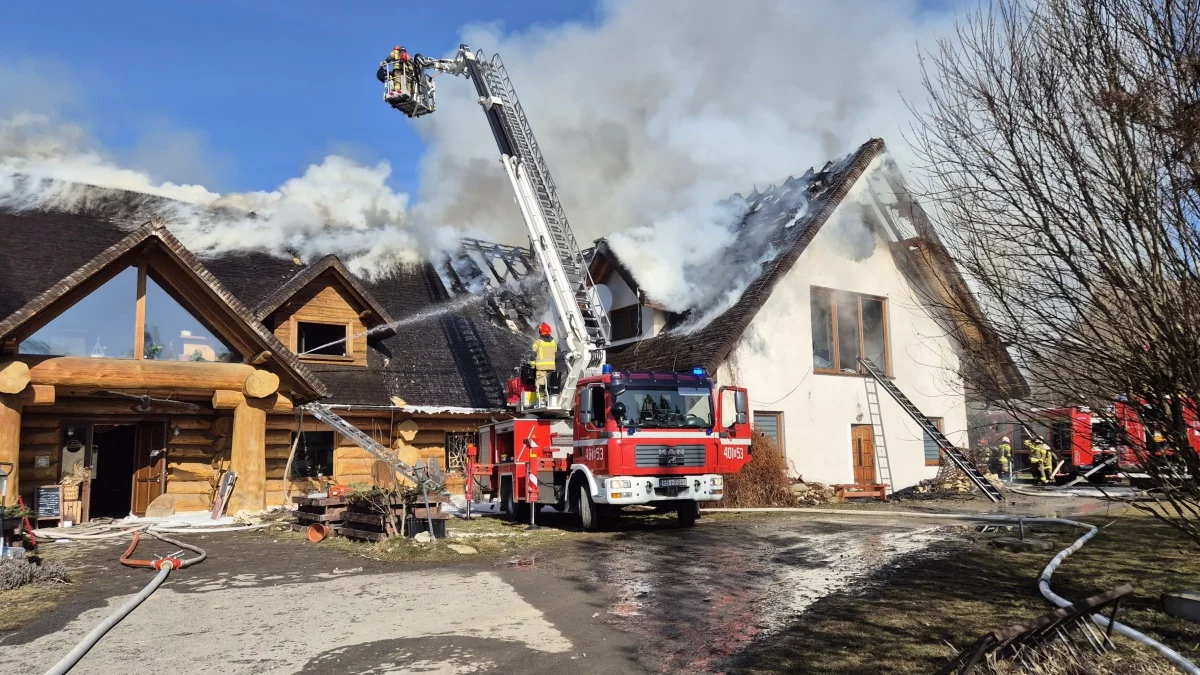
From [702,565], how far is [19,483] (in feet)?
37.7

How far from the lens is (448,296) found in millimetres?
21969

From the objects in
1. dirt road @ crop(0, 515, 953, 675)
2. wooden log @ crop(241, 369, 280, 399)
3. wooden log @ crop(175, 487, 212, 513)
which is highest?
wooden log @ crop(241, 369, 280, 399)

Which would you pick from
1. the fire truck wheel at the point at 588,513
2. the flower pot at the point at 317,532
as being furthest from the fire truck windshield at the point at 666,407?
the flower pot at the point at 317,532

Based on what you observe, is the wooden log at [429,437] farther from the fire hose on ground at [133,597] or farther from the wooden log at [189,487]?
the fire hose on ground at [133,597]

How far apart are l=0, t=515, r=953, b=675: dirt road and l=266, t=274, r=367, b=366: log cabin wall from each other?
7.21 metres

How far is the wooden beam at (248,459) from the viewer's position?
553 inches

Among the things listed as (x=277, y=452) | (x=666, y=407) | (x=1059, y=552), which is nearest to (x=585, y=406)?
(x=666, y=407)

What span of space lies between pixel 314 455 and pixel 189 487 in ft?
8.13

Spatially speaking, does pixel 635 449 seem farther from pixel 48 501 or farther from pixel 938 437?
pixel 48 501

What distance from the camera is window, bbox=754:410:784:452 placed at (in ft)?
60.7

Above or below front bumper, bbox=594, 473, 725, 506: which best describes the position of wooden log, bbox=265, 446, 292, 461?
above

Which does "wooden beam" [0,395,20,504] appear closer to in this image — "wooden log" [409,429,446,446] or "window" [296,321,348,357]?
"window" [296,321,348,357]

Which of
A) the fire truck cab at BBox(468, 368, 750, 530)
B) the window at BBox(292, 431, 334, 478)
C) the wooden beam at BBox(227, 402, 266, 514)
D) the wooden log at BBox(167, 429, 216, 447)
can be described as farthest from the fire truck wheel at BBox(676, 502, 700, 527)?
the wooden log at BBox(167, 429, 216, 447)

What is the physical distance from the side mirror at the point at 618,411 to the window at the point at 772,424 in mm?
6837
